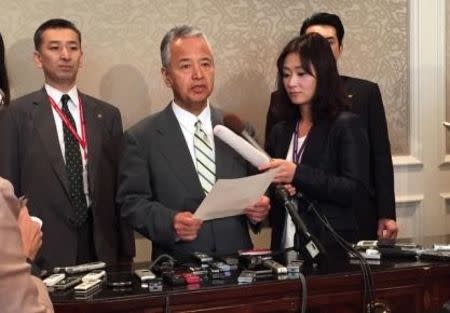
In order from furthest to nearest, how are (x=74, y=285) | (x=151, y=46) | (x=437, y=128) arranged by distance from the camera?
(x=437, y=128), (x=151, y=46), (x=74, y=285)

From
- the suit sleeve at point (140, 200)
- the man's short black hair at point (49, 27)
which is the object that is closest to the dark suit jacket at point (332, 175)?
the suit sleeve at point (140, 200)

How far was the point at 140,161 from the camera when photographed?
89.4 inches

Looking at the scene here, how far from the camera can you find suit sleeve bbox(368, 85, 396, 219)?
306cm

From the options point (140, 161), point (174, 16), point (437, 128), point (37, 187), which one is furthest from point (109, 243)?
point (437, 128)

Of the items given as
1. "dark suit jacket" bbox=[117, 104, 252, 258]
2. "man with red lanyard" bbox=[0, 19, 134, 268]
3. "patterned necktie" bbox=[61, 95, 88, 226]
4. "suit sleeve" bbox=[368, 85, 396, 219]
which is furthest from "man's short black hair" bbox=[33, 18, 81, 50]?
"suit sleeve" bbox=[368, 85, 396, 219]

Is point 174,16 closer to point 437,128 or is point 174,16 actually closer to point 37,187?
point 37,187

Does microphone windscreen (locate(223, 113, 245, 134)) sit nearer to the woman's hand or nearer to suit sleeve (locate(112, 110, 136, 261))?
the woman's hand

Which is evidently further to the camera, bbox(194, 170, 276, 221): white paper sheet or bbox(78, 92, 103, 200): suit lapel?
bbox(78, 92, 103, 200): suit lapel

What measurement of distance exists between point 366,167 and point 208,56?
664mm

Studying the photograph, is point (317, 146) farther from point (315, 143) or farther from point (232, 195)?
point (232, 195)

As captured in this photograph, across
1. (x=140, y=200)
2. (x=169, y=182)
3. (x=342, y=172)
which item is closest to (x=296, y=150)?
(x=342, y=172)

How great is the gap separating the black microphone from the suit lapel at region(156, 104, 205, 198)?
13.7 inches

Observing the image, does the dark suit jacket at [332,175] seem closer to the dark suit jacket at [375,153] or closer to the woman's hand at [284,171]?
the woman's hand at [284,171]

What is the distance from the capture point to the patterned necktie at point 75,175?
2873mm
